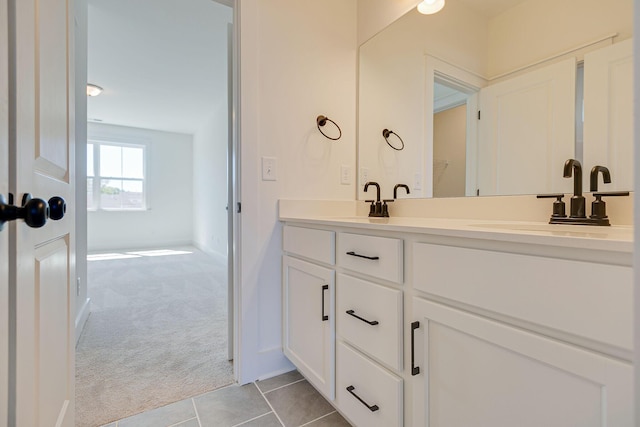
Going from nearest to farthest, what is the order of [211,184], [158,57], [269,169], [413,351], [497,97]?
1. [413,351]
2. [497,97]
3. [269,169]
4. [158,57]
5. [211,184]

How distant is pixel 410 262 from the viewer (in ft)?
2.96

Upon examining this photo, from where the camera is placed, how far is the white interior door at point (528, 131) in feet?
3.49

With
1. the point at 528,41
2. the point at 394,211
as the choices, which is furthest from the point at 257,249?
the point at 528,41

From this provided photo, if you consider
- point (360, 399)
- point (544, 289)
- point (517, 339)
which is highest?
point (544, 289)

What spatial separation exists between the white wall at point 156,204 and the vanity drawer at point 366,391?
6.26 metres

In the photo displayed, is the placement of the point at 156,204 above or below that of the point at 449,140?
below

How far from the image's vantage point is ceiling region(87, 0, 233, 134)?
2404 millimetres

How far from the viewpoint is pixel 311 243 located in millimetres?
1366

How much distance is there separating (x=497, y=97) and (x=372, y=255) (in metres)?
0.90

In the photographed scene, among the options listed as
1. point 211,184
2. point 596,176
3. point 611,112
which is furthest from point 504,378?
point 211,184

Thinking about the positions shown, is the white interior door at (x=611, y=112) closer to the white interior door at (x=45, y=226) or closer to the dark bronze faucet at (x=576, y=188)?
the dark bronze faucet at (x=576, y=188)

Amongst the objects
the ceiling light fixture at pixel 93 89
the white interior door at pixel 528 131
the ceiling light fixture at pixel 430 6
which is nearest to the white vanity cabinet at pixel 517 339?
the white interior door at pixel 528 131

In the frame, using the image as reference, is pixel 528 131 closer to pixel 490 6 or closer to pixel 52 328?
pixel 490 6

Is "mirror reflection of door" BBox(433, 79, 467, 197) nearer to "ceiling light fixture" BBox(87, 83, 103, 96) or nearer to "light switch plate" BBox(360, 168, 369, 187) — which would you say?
"light switch plate" BBox(360, 168, 369, 187)
